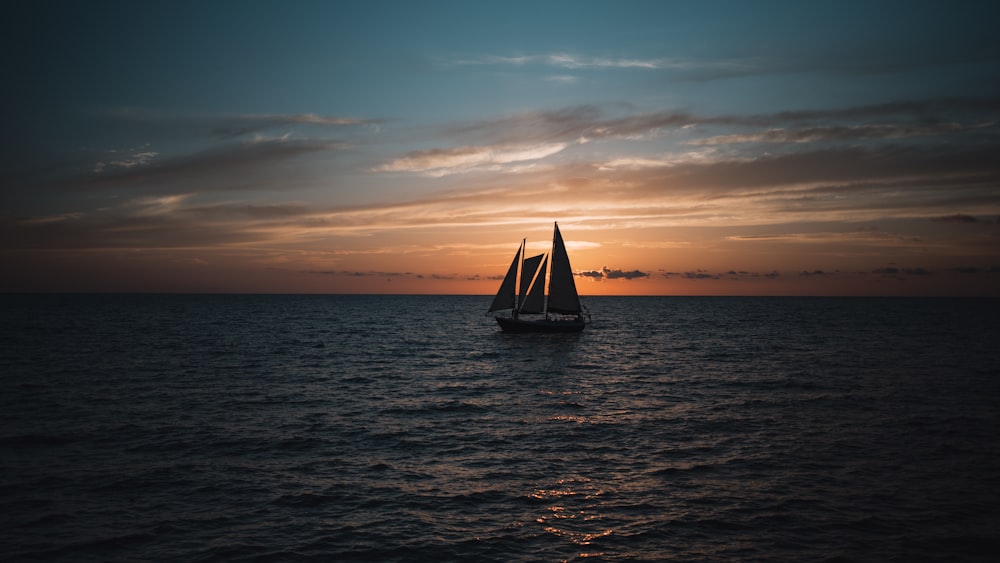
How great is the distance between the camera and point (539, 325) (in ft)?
268

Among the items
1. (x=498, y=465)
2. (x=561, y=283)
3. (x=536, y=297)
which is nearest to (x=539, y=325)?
(x=536, y=297)

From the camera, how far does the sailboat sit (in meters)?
77.8

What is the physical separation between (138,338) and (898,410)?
298 feet

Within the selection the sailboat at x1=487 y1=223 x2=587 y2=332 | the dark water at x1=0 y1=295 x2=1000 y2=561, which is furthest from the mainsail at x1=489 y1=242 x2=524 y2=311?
the dark water at x1=0 y1=295 x2=1000 y2=561

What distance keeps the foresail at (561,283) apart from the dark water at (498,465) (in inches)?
1069

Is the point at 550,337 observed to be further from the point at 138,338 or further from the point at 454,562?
the point at 454,562

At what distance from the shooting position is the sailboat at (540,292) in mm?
77750

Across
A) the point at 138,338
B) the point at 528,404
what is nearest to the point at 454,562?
the point at 528,404

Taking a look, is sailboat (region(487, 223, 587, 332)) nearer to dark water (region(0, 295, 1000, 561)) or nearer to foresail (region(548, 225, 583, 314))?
foresail (region(548, 225, 583, 314))

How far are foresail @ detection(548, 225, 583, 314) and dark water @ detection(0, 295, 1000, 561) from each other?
89.1ft

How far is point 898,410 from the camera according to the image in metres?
34.6

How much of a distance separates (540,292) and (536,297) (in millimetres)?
1267

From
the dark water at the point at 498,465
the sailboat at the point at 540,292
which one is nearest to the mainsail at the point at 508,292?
the sailboat at the point at 540,292

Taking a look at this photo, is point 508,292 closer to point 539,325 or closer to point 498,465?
point 539,325
